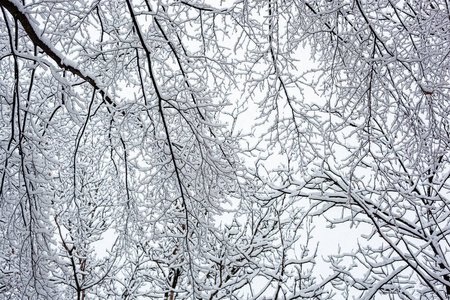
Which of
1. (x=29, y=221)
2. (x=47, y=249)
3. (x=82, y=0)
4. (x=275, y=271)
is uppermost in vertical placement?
(x=82, y=0)

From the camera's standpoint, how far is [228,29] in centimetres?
314

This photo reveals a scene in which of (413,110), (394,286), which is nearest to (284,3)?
(413,110)

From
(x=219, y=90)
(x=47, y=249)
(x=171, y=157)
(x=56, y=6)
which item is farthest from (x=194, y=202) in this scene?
(x=56, y=6)

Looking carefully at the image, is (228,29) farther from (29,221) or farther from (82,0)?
(29,221)

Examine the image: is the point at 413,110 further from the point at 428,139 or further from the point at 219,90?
the point at 219,90

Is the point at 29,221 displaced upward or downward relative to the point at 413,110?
downward

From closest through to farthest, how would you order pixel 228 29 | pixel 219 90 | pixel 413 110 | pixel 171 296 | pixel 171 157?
pixel 413 110 → pixel 171 157 → pixel 219 90 → pixel 228 29 → pixel 171 296

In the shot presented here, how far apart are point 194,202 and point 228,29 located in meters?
1.83

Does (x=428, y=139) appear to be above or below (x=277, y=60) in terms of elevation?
below

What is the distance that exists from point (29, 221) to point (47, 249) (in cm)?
28

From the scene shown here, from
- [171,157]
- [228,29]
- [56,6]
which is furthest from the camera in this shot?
[228,29]

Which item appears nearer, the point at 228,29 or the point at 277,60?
the point at 277,60

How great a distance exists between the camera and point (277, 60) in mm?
2828

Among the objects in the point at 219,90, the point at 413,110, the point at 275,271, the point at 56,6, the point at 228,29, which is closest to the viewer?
the point at 413,110
